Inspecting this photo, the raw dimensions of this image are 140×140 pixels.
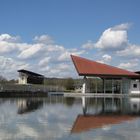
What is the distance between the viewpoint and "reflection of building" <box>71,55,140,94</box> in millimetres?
50225

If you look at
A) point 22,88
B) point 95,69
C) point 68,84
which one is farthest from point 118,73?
point 68,84

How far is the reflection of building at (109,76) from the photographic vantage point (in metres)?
50.2

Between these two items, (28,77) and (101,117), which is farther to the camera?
(28,77)

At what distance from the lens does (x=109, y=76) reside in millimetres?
50969

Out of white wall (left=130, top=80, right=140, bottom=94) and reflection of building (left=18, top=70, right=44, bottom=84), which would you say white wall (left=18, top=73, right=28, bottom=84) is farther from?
white wall (left=130, top=80, right=140, bottom=94)

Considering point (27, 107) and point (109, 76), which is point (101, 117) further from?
point (109, 76)

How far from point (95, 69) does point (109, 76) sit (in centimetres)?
232

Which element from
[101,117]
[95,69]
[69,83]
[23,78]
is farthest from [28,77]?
[101,117]

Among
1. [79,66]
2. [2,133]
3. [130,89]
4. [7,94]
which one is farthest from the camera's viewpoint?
[130,89]

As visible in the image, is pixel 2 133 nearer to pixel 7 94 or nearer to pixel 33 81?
pixel 7 94

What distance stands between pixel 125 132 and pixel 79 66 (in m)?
37.8

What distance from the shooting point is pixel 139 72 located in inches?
2164

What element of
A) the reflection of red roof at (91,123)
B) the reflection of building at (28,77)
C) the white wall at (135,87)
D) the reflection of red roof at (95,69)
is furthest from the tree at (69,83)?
the reflection of red roof at (91,123)

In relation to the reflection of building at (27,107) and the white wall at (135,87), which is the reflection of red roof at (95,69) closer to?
the white wall at (135,87)
